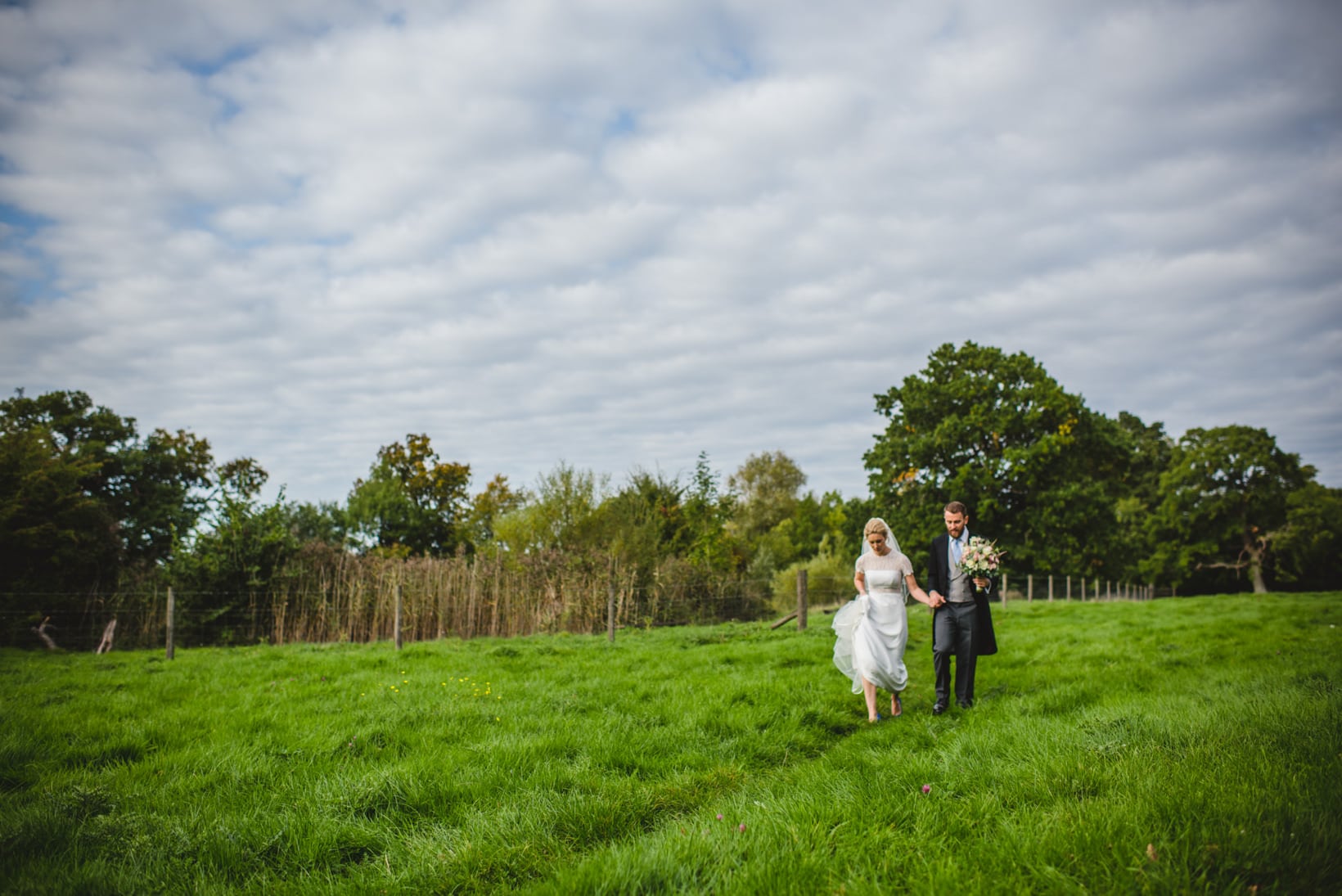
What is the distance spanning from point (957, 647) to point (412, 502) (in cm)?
3935

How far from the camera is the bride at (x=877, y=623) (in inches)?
262

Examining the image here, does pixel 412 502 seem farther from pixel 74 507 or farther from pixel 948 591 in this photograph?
pixel 948 591

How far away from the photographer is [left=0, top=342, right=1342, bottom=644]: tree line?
18609mm

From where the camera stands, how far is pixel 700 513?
27.6 metres

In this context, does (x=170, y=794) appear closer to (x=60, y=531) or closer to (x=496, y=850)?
(x=496, y=850)

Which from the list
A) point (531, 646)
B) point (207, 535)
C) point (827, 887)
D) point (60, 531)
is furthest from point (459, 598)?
point (827, 887)

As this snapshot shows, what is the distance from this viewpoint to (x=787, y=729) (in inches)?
241

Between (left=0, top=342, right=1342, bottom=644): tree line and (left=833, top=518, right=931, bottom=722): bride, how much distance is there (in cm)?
1196

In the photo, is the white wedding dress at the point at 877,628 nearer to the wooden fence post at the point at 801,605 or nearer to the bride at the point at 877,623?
the bride at the point at 877,623

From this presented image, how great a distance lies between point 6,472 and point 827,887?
24.2m

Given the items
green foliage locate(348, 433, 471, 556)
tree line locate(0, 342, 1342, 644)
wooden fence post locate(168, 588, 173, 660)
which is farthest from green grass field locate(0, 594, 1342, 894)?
green foliage locate(348, 433, 471, 556)

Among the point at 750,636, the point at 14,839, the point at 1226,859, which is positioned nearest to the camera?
the point at 1226,859

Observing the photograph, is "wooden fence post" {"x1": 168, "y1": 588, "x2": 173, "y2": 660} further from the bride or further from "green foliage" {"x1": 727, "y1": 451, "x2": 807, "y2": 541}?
"green foliage" {"x1": 727, "y1": 451, "x2": 807, "y2": 541}

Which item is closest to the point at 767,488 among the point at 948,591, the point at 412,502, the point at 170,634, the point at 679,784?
the point at 412,502
